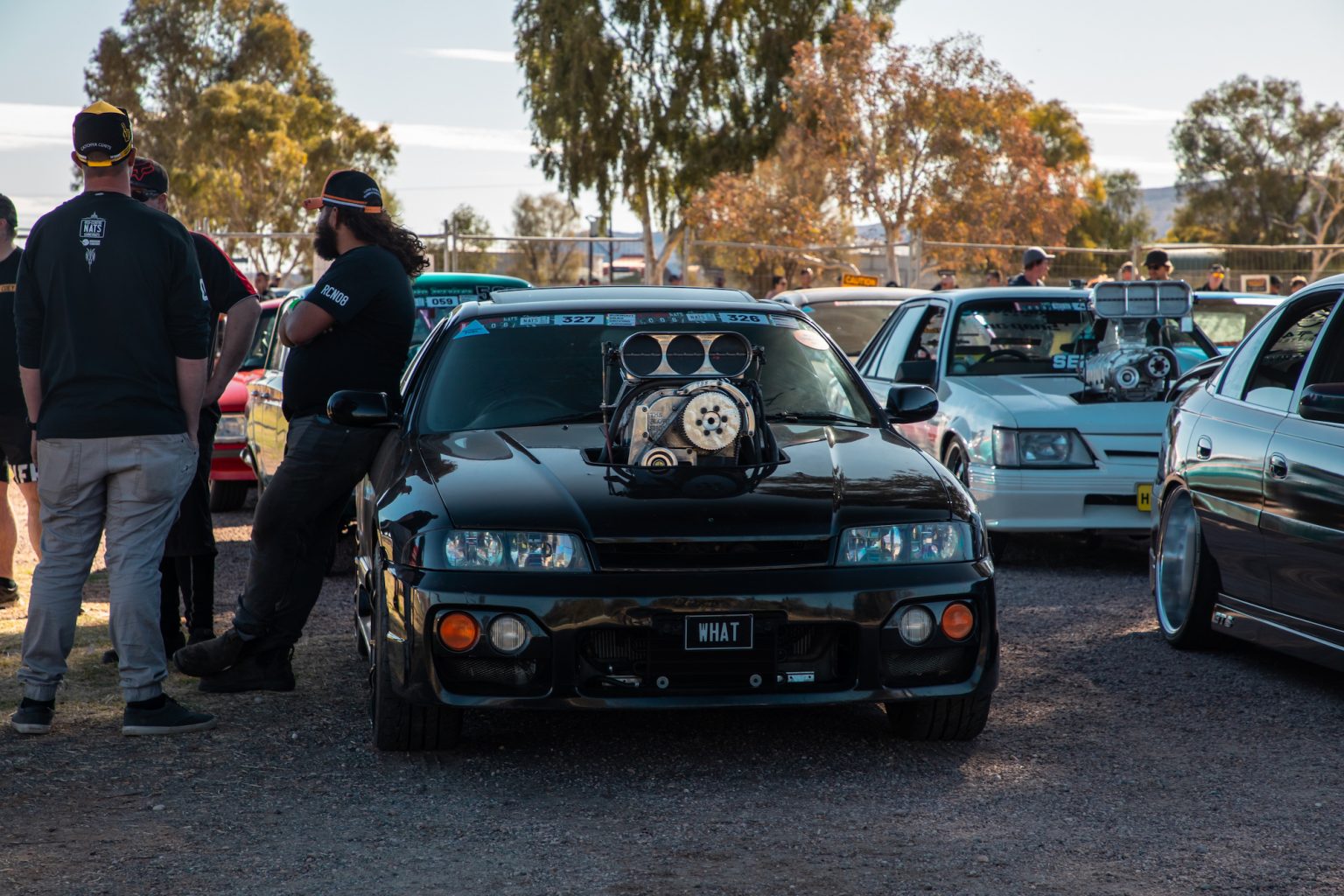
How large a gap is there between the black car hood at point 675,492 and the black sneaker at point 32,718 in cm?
145

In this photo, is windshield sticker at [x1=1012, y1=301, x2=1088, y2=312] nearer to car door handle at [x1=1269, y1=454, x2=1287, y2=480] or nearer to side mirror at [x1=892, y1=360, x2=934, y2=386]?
side mirror at [x1=892, y1=360, x2=934, y2=386]

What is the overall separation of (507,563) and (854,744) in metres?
1.29

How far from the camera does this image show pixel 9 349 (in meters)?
7.50

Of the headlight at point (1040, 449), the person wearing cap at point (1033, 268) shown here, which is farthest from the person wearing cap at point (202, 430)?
the person wearing cap at point (1033, 268)

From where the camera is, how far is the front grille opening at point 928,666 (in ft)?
15.2

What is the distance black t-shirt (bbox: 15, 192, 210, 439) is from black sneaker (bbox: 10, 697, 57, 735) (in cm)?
88

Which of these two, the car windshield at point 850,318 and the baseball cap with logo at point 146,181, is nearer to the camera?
the baseball cap with logo at point 146,181

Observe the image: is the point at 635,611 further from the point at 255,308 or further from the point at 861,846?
the point at 255,308

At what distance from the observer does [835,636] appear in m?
4.61

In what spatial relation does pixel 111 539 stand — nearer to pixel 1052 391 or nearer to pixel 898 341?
pixel 1052 391

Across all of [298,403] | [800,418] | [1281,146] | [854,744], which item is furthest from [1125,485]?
[1281,146]

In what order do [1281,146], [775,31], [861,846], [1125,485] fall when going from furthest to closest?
[1281,146] < [775,31] < [1125,485] < [861,846]

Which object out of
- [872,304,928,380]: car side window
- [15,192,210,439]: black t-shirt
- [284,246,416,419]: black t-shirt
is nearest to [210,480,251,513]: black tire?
[872,304,928,380]: car side window

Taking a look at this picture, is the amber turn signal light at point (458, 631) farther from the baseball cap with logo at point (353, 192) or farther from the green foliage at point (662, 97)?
the green foliage at point (662, 97)
